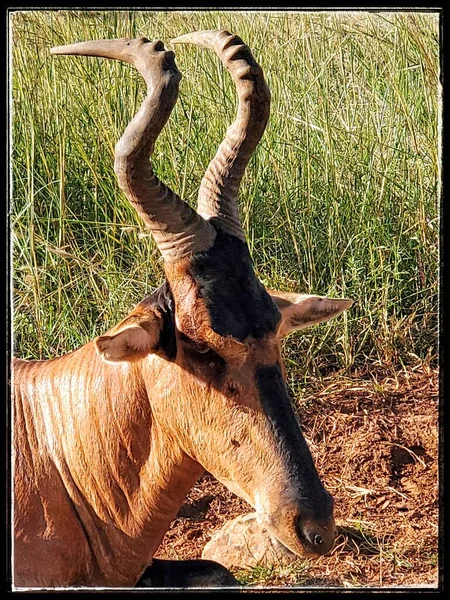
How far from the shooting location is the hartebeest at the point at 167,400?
501 centimetres

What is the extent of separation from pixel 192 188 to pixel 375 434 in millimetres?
2413

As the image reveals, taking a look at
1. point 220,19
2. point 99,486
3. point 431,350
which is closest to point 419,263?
point 431,350

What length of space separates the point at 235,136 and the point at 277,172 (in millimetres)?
3533

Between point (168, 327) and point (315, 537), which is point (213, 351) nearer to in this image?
point (168, 327)

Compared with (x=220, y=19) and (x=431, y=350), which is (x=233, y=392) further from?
(x=220, y=19)

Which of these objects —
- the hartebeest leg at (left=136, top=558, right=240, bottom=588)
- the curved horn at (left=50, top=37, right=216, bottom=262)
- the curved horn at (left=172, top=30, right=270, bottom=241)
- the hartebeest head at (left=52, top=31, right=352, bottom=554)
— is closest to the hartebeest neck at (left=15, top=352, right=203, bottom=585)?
the hartebeest head at (left=52, top=31, right=352, bottom=554)

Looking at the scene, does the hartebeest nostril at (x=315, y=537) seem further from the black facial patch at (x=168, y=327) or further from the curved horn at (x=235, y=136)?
Result: the curved horn at (x=235, y=136)

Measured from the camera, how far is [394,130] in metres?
9.48

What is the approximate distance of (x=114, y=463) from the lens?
217 inches

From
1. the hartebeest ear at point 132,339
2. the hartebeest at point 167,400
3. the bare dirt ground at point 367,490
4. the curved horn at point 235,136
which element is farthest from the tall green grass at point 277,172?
the hartebeest ear at point 132,339

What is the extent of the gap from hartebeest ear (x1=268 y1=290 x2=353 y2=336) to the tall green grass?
106 inches

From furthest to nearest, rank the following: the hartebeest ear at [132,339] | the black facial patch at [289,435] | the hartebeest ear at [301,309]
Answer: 1. the hartebeest ear at [301,309]
2. the black facial patch at [289,435]
3. the hartebeest ear at [132,339]

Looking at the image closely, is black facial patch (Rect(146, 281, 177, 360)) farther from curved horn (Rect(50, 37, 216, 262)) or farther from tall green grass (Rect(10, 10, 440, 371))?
tall green grass (Rect(10, 10, 440, 371))

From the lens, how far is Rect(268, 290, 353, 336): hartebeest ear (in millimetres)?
5531
